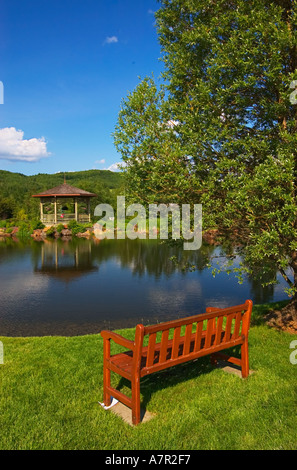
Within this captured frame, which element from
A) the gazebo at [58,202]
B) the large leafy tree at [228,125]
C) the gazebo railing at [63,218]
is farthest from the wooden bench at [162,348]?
the gazebo railing at [63,218]

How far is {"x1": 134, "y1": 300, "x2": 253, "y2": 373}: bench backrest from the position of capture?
3.39m

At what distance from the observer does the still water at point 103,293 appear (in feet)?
29.5

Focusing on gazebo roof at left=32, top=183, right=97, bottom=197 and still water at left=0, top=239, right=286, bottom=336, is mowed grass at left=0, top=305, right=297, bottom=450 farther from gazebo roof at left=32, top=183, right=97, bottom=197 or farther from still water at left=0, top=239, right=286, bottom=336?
gazebo roof at left=32, top=183, right=97, bottom=197

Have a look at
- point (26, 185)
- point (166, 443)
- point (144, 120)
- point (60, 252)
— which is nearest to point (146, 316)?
point (144, 120)

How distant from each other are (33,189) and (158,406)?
2097 inches

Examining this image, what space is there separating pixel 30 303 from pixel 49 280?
3.63 meters

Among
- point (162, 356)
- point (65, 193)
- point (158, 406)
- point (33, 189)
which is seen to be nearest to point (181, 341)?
point (162, 356)

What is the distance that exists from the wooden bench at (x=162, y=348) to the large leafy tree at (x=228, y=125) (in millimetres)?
1614

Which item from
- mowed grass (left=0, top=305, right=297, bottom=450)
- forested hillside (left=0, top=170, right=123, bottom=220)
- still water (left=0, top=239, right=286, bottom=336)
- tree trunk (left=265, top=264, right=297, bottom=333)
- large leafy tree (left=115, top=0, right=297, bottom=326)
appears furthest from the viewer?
forested hillside (left=0, top=170, right=123, bottom=220)

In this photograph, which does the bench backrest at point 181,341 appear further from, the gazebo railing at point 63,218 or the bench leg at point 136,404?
the gazebo railing at point 63,218

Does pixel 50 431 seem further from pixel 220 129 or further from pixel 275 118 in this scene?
pixel 275 118

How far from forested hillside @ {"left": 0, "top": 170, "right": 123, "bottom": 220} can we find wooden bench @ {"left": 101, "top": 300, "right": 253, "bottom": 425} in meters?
19.1

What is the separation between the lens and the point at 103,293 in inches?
469

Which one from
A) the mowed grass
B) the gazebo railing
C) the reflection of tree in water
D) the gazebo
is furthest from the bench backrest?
the gazebo railing
